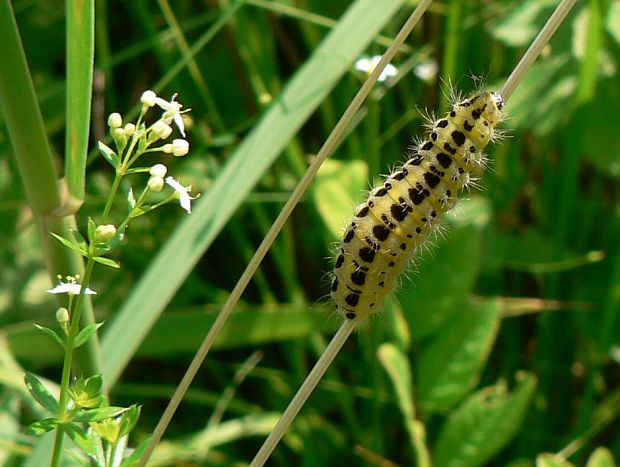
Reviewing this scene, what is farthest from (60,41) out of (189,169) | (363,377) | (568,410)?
(568,410)

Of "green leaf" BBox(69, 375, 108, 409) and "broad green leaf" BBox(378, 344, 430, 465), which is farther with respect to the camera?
"broad green leaf" BBox(378, 344, 430, 465)

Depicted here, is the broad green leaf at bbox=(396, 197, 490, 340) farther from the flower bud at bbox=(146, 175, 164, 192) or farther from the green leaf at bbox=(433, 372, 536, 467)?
the flower bud at bbox=(146, 175, 164, 192)

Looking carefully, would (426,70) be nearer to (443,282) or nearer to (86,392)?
(443,282)

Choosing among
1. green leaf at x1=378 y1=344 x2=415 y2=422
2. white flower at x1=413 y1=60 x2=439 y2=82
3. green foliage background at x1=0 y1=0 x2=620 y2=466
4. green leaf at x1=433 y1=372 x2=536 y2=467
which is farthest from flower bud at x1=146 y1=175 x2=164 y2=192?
white flower at x1=413 y1=60 x2=439 y2=82

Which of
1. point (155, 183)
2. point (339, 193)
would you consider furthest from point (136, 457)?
point (339, 193)

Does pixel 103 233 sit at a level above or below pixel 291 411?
above

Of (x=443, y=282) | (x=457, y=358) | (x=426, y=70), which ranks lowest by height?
(x=457, y=358)

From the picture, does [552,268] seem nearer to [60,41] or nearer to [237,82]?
[237,82]

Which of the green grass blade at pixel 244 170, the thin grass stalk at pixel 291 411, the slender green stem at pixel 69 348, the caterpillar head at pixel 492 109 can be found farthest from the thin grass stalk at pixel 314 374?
the green grass blade at pixel 244 170
